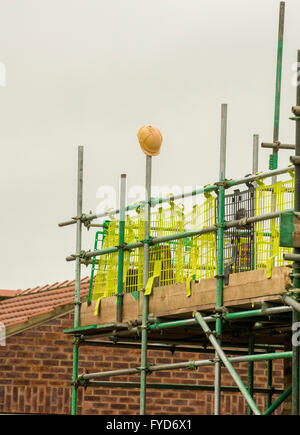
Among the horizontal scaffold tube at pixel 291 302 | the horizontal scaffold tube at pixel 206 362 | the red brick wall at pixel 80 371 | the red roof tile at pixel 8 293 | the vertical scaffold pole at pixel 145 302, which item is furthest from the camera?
the red roof tile at pixel 8 293

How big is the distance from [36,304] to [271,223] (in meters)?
9.74

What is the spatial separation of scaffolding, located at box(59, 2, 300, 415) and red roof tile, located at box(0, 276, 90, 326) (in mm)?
4295

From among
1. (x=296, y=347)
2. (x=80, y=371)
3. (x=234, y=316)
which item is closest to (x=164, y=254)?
(x=234, y=316)

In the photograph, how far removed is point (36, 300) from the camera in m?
23.1

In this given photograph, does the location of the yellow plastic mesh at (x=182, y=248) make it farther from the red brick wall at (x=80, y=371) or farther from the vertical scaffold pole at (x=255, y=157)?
the red brick wall at (x=80, y=371)

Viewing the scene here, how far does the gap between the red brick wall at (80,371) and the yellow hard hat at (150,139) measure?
266 inches

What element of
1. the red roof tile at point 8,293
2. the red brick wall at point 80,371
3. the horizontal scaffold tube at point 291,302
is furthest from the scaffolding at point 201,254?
the red roof tile at point 8,293

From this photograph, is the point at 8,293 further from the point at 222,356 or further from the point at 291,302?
the point at 291,302

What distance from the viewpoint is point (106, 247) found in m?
16.4

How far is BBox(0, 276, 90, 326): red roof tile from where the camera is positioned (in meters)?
21.1

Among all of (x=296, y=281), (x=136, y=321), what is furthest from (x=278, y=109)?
(x=296, y=281)

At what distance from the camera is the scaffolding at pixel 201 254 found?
42.3ft

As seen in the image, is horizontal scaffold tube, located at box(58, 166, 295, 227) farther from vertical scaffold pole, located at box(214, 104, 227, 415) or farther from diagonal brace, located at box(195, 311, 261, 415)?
diagonal brace, located at box(195, 311, 261, 415)
